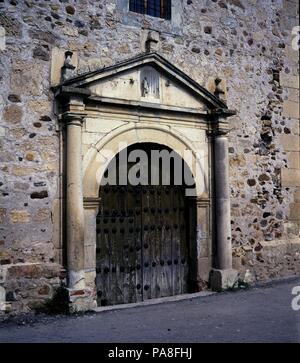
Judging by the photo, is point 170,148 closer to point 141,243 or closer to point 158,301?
point 141,243

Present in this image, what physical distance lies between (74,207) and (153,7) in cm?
297

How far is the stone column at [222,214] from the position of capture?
5.64 meters

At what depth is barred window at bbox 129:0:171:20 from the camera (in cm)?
549

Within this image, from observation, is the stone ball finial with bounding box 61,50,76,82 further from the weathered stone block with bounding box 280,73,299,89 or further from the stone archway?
the weathered stone block with bounding box 280,73,299,89

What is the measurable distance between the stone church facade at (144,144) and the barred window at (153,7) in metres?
0.02

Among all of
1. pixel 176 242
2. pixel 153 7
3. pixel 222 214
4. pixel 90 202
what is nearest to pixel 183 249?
pixel 176 242

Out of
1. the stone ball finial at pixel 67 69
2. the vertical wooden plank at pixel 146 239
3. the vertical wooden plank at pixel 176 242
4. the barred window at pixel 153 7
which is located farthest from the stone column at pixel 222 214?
the stone ball finial at pixel 67 69

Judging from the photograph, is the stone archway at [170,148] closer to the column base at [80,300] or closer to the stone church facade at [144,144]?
the stone church facade at [144,144]

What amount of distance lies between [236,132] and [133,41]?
2.02 metres

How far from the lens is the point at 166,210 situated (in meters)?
5.73

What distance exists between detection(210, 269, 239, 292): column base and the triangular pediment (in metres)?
2.26

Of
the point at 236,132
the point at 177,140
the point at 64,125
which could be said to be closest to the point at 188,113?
the point at 177,140

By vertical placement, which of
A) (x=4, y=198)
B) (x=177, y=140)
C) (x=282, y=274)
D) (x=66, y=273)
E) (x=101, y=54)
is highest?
(x=101, y=54)
